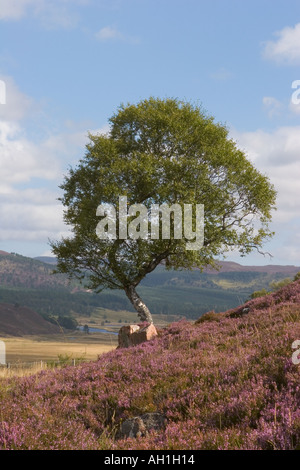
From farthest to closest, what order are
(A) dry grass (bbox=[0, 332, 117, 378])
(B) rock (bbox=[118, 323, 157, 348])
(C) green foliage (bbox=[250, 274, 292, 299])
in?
(C) green foliage (bbox=[250, 274, 292, 299])
(A) dry grass (bbox=[0, 332, 117, 378])
(B) rock (bbox=[118, 323, 157, 348])

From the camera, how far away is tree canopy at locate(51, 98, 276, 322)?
99.8ft

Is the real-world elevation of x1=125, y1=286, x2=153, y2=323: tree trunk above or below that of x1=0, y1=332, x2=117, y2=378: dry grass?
above

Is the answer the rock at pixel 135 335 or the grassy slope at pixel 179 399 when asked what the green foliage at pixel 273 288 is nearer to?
the rock at pixel 135 335

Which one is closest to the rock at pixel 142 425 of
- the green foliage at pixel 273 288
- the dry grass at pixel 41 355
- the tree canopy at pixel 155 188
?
the dry grass at pixel 41 355

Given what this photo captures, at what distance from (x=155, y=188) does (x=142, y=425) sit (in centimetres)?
2294

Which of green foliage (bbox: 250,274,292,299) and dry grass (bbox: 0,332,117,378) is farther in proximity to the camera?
green foliage (bbox: 250,274,292,299)

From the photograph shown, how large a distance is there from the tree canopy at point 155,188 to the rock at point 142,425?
20853 mm

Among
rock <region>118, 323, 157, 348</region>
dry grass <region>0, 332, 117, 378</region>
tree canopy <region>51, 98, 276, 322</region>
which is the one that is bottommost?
dry grass <region>0, 332, 117, 378</region>

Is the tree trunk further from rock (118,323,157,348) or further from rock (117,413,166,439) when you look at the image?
rock (117,413,166,439)

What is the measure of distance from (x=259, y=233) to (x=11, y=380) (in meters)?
25.0

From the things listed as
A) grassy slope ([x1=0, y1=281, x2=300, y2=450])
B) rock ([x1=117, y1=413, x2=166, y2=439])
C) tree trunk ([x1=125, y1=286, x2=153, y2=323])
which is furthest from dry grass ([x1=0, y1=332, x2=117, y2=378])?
rock ([x1=117, y1=413, x2=166, y2=439])

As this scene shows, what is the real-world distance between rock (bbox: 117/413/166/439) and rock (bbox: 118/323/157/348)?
10190mm

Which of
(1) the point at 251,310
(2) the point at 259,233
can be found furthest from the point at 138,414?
(2) the point at 259,233
